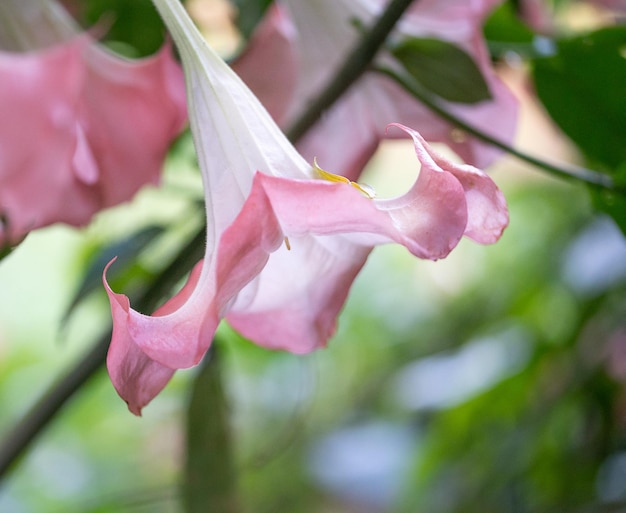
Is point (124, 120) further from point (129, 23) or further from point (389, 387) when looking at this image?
point (389, 387)

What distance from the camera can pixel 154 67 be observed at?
268mm

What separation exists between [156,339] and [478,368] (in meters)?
0.50

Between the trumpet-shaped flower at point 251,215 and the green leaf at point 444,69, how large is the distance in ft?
0.28

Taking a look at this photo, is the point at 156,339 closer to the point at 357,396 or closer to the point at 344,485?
the point at 344,485

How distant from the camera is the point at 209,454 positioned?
0.34 metres

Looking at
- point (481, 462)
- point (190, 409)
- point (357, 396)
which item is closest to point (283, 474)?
point (357, 396)

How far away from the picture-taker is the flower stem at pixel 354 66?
237 mm

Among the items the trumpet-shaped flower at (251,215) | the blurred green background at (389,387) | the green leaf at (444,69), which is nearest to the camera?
the trumpet-shaped flower at (251,215)

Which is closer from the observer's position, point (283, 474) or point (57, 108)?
point (57, 108)

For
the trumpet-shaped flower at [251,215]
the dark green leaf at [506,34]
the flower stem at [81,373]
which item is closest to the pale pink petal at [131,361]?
the trumpet-shaped flower at [251,215]

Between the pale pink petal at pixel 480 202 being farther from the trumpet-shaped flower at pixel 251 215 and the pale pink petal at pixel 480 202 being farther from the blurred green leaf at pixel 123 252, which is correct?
the blurred green leaf at pixel 123 252

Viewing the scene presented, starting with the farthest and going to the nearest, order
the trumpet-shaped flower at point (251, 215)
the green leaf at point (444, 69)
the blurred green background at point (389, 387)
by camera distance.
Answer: the blurred green background at point (389, 387), the green leaf at point (444, 69), the trumpet-shaped flower at point (251, 215)

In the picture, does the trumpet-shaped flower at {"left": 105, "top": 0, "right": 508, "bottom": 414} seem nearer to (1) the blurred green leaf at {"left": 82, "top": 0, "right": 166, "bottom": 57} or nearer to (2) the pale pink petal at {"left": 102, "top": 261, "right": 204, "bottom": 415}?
(2) the pale pink petal at {"left": 102, "top": 261, "right": 204, "bottom": 415}

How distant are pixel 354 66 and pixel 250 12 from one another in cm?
10
